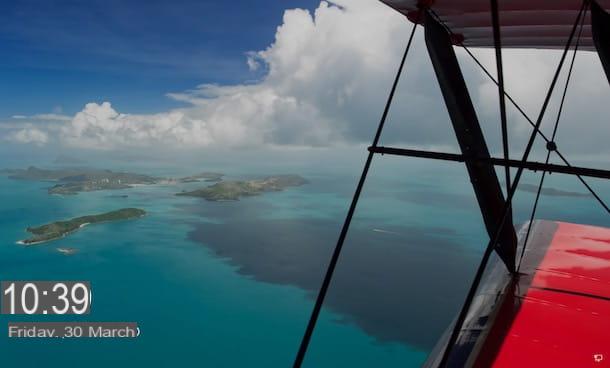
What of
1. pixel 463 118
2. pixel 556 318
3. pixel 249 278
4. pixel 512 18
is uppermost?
pixel 512 18

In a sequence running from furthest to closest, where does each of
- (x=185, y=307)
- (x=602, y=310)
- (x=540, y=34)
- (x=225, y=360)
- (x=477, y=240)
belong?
(x=477, y=240), (x=185, y=307), (x=225, y=360), (x=540, y=34), (x=602, y=310)

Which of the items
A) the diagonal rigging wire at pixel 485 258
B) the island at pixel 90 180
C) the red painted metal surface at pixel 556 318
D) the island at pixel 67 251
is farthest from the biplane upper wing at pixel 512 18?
the island at pixel 90 180

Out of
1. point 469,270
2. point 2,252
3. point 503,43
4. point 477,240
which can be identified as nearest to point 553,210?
point 477,240

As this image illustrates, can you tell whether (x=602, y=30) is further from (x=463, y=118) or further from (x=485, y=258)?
(x=485, y=258)

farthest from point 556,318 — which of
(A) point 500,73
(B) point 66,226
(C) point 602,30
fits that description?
(B) point 66,226

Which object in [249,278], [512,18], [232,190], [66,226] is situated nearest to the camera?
[512,18]

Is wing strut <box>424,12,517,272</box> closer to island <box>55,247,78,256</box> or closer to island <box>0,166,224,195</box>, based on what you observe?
island <box>55,247,78,256</box>

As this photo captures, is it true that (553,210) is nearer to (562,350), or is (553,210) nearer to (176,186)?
(562,350)
